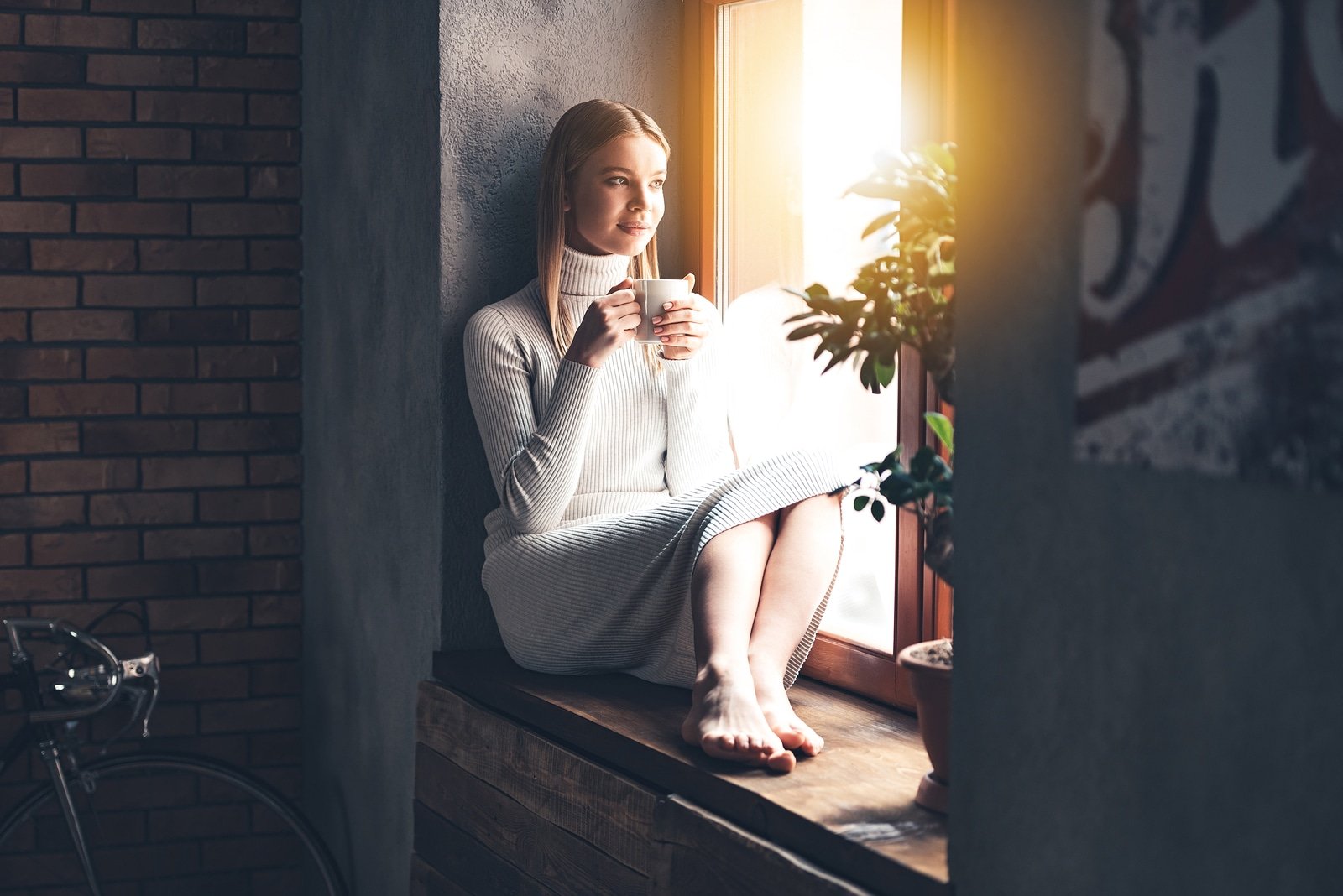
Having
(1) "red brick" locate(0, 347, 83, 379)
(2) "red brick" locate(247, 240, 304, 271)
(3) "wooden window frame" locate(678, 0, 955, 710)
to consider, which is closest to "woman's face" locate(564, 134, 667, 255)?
(3) "wooden window frame" locate(678, 0, 955, 710)

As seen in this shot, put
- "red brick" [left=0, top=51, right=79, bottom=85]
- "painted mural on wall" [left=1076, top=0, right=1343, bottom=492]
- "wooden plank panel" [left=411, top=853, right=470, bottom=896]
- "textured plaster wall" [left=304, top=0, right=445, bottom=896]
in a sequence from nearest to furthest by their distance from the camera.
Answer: "painted mural on wall" [left=1076, top=0, right=1343, bottom=492] < "wooden plank panel" [left=411, top=853, right=470, bottom=896] < "textured plaster wall" [left=304, top=0, right=445, bottom=896] < "red brick" [left=0, top=51, right=79, bottom=85]

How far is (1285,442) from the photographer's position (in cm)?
87

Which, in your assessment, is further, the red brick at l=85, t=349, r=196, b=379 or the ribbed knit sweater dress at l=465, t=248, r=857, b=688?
the red brick at l=85, t=349, r=196, b=379

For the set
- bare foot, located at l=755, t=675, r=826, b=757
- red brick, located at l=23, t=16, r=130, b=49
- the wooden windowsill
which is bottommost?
the wooden windowsill

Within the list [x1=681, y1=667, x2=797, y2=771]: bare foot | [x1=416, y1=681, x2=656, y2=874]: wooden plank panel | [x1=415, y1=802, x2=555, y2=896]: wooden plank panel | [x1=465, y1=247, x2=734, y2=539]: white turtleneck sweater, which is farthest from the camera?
[x1=465, y1=247, x2=734, y2=539]: white turtleneck sweater

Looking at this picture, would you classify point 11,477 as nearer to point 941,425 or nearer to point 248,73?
point 248,73

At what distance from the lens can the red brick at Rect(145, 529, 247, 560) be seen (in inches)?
114

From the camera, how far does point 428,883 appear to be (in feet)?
7.46

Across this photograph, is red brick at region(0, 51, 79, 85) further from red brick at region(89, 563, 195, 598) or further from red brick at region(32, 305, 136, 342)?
red brick at region(89, 563, 195, 598)

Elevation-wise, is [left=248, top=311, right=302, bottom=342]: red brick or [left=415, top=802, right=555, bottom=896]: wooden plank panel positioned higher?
[left=248, top=311, right=302, bottom=342]: red brick

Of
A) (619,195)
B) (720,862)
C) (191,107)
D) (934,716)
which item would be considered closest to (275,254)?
(191,107)

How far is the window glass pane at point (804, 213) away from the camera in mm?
1998

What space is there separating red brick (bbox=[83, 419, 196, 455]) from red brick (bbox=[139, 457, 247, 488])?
30 millimetres

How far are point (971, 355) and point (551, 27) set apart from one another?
1.42 metres
